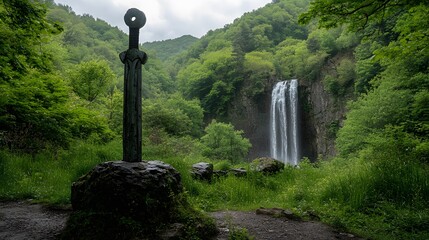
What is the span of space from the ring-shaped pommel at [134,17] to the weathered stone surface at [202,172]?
4.94 metres

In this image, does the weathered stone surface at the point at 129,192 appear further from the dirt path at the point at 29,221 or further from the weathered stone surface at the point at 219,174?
the weathered stone surface at the point at 219,174

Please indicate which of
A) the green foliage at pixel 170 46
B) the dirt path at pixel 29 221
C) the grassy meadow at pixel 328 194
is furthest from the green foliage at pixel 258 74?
the green foliage at pixel 170 46

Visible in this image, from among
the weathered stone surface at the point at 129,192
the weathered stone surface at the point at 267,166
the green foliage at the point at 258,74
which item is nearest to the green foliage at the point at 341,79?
the green foliage at the point at 258,74

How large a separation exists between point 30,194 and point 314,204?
5827 mm

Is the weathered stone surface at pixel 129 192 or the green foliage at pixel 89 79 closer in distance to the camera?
the weathered stone surface at pixel 129 192

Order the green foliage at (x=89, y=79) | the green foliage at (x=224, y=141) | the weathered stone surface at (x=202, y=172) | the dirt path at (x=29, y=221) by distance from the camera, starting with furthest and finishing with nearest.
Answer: the green foliage at (x=224, y=141), the green foliage at (x=89, y=79), the weathered stone surface at (x=202, y=172), the dirt path at (x=29, y=221)

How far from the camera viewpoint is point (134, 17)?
4.45m

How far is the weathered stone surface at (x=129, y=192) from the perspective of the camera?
12.3 ft

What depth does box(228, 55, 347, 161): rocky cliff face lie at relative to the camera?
27328 millimetres

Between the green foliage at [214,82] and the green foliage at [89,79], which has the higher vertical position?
the green foliage at [214,82]

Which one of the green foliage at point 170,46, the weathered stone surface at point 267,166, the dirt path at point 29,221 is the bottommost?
the dirt path at point 29,221

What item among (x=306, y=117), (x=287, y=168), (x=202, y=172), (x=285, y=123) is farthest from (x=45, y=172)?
(x=306, y=117)

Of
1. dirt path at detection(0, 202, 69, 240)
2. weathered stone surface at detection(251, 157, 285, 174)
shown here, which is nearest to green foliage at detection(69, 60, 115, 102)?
weathered stone surface at detection(251, 157, 285, 174)

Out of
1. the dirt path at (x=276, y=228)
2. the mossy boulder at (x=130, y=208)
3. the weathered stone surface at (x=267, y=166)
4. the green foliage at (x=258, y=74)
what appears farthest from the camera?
the green foliage at (x=258, y=74)
